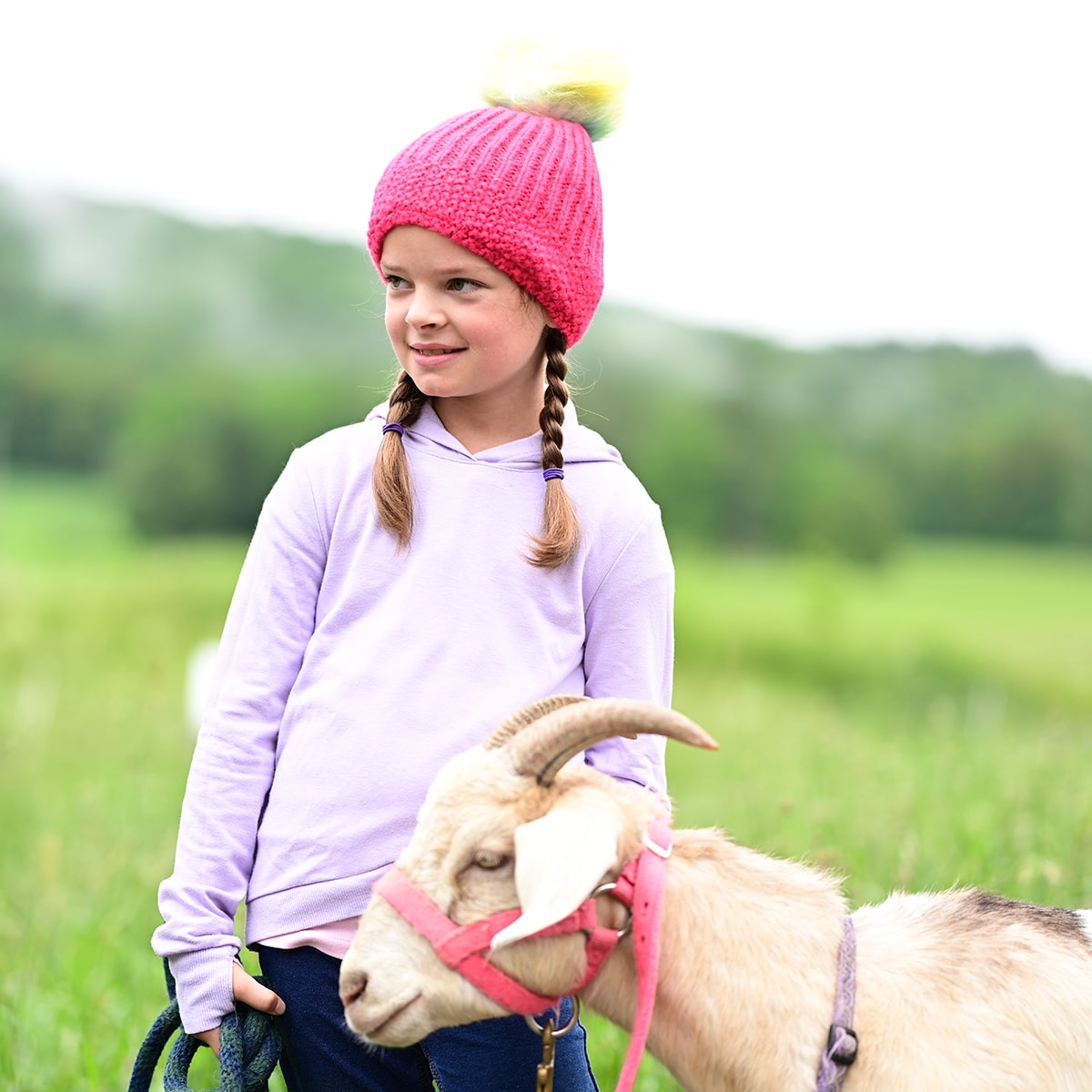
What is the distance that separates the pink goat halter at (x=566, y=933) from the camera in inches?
90.1

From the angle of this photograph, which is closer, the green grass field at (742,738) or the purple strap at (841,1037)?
the purple strap at (841,1037)

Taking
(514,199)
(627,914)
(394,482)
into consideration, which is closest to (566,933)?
(627,914)

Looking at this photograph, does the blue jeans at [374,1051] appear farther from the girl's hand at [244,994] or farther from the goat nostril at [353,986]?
the goat nostril at [353,986]

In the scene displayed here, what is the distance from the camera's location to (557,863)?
2154 mm

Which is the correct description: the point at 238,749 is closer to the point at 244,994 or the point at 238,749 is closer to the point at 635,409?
the point at 244,994

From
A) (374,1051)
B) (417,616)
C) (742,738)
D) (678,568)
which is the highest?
(417,616)

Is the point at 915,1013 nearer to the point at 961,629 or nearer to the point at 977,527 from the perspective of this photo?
the point at 961,629

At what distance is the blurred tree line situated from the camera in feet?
73.3

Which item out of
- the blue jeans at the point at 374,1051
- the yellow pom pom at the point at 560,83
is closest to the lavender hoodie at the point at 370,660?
the blue jeans at the point at 374,1051

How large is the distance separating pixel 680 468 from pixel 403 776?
2081 cm

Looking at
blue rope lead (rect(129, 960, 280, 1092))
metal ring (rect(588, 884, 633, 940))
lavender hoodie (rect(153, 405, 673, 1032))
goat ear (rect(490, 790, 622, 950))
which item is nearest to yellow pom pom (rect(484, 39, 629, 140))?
lavender hoodie (rect(153, 405, 673, 1032))

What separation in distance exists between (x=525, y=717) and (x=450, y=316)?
2.61ft

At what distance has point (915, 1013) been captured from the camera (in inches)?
97.0

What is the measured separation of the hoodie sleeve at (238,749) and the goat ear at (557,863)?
61cm
